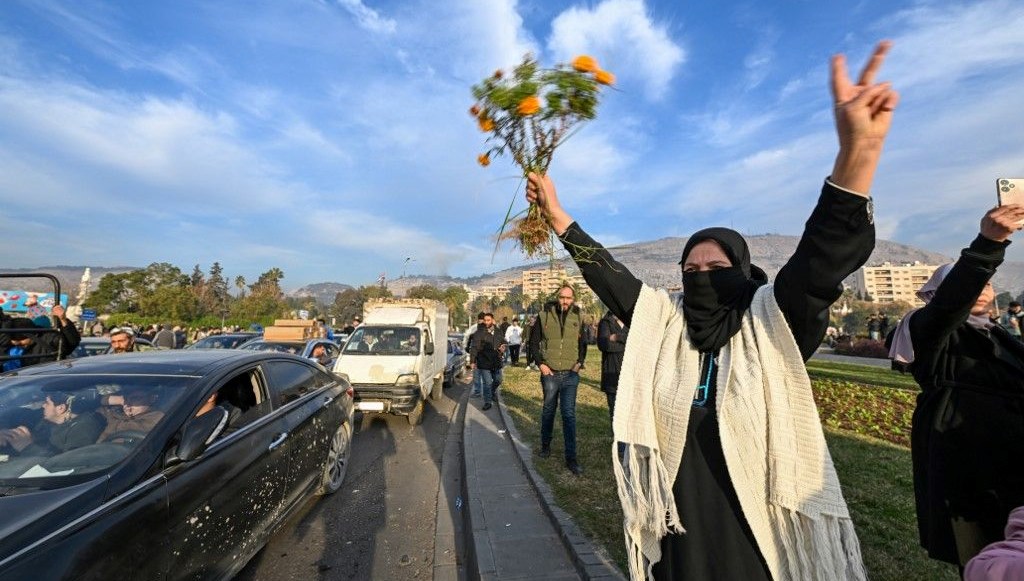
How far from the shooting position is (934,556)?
2.38 m

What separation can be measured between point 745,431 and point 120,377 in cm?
377

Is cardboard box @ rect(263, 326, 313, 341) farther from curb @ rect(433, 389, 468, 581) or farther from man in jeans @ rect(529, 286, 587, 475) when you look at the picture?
man in jeans @ rect(529, 286, 587, 475)

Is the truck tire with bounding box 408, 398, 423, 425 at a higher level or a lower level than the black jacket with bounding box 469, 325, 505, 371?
lower

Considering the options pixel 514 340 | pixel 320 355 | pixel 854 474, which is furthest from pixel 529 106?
pixel 514 340

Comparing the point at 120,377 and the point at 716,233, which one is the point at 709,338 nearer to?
the point at 716,233

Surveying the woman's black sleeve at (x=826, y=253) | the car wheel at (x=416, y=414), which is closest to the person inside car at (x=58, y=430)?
the woman's black sleeve at (x=826, y=253)

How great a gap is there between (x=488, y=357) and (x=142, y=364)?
669cm

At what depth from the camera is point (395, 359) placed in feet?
29.0

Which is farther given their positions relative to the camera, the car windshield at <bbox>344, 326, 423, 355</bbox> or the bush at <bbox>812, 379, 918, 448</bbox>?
the car windshield at <bbox>344, 326, 423, 355</bbox>

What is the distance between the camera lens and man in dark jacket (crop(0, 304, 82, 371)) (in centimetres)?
572

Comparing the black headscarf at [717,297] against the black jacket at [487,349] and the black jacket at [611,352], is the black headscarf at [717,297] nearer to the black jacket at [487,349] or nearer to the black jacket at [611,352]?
the black jacket at [611,352]

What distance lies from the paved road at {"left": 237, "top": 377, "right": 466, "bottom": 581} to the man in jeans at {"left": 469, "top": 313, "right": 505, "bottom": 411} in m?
2.77

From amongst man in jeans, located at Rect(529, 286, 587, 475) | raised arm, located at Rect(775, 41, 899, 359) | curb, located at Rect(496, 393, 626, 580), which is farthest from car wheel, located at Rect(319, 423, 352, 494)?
raised arm, located at Rect(775, 41, 899, 359)

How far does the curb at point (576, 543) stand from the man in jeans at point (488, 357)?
4372 millimetres
